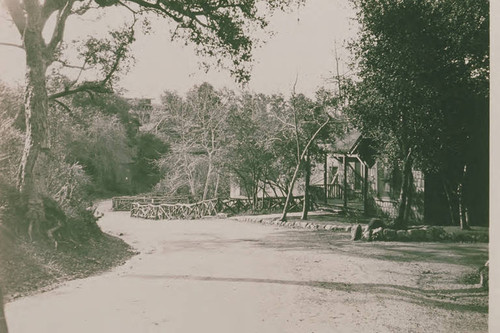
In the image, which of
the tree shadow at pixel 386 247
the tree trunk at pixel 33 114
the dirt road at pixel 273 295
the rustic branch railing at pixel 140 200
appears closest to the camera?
the dirt road at pixel 273 295

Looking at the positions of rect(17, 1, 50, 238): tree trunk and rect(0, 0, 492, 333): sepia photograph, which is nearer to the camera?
rect(0, 0, 492, 333): sepia photograph

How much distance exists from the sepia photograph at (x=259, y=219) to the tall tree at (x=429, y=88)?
1.8 inches

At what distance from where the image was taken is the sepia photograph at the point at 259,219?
517cm

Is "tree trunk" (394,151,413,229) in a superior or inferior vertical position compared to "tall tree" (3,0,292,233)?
inferior

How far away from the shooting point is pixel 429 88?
9.12 m

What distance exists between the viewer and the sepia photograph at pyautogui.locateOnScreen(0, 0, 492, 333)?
5168 mm

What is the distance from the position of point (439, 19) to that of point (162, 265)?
23.9 feet

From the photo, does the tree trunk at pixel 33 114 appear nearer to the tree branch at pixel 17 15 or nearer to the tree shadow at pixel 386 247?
the tree branch at pixel 17 15

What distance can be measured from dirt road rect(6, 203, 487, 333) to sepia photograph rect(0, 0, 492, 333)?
0.04 m

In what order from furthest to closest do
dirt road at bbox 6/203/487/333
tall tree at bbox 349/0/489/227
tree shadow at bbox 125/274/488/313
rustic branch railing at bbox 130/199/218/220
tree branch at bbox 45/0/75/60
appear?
rustic branch railing at bbox 130/199/218/220, tree branch at bbox 45/0/75/60, tall tree at bbox 349/0/489/227, tree shadow at bbox 125/274/488/313, dirt road at bbox 6/203/487/333

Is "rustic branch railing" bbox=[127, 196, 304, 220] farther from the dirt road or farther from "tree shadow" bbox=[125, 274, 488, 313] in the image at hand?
"tree shadow" bbox=[125, 274, 488, 313]

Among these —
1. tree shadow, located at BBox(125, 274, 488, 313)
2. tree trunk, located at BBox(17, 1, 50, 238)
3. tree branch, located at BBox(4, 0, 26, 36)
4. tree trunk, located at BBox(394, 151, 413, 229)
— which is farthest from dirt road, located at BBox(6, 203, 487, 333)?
tree branch, located at BBox(4, 0, 26, 36)

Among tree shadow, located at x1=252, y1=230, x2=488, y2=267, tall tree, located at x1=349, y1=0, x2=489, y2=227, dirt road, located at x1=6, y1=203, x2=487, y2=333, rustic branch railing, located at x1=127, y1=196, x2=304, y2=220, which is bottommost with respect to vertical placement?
dirt road, located at x1=6, y1=203, x2=487, y2=333

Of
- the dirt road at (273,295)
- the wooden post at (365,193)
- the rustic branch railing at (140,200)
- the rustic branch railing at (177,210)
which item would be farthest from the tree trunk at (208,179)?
the dirt road at (273,295)
